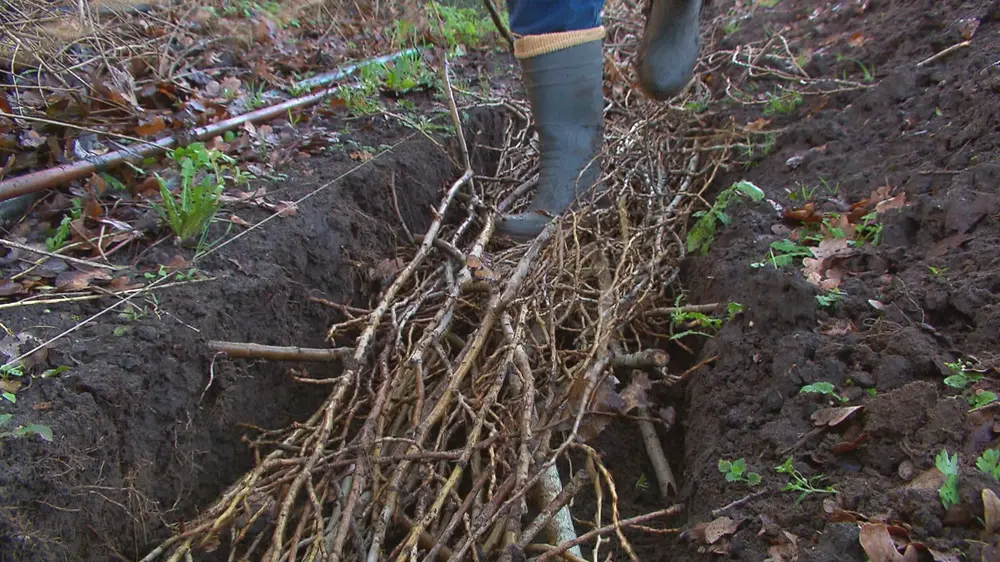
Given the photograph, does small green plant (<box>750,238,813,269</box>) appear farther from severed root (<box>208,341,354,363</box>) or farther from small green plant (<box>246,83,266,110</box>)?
small green plant (<box>246,83,266,110</box>)

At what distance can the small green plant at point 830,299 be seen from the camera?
5.44 ft

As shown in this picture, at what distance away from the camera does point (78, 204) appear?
2055 mm

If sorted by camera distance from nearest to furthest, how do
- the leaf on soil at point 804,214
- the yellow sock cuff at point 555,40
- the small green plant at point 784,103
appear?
the leaf on soil at point 804,214 → the yellow sock cuff at point 555,40 → the small green plant at point 784,103

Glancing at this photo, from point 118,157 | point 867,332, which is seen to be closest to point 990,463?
point 867,332

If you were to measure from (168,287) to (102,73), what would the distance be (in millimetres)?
1558

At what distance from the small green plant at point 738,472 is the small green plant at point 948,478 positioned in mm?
375

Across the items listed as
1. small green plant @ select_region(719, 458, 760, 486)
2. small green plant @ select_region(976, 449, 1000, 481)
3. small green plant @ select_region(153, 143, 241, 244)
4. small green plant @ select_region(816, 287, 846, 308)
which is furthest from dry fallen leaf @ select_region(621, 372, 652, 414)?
small green plant @ select_region(153, 143, 241, 244)

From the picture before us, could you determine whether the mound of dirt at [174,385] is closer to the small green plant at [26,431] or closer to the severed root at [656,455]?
the small green plant at [26,431]

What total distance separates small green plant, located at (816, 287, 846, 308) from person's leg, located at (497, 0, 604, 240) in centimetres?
105

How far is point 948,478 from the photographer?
1.07 m

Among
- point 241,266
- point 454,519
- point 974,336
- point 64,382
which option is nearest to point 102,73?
point 241,266

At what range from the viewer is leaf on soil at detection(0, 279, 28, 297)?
1.70 m

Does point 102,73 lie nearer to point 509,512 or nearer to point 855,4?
point 509,512

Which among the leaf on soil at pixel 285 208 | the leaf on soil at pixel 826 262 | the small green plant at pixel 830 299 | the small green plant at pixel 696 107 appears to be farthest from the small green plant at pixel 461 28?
the small green plant at pixel 830 299
